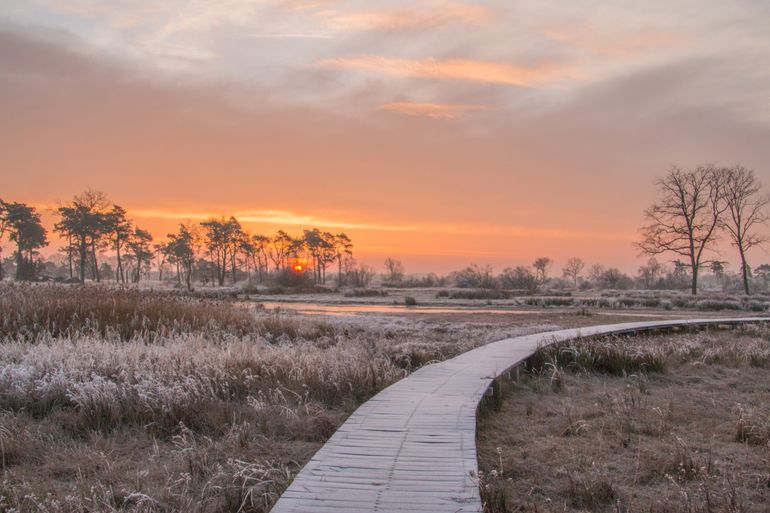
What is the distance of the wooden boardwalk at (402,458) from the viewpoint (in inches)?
154

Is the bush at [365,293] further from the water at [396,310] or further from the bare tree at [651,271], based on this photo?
the bare tree at [651,271]

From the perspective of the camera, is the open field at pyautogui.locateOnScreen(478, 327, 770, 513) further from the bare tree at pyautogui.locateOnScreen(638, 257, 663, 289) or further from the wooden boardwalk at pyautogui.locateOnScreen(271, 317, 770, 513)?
the bare tree at pyautogui.locateOnScreen(638, 257, 663, 289)

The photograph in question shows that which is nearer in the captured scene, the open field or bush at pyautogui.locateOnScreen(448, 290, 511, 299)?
the open field

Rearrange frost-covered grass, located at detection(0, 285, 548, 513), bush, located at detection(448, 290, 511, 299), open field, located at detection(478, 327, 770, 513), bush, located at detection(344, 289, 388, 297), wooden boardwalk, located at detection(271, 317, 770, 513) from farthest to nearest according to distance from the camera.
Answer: bush, located at detection(344, 289, 388, 297), bush, located at detection(448, 290, 511, 299), open field, located at detection(478, 327, 770, 513), frost-covered grass, located at detection(0, 285, 548, 513), wooden boardwalk, located at detection(271, 317, 770, 513)

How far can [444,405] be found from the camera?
6.64 m

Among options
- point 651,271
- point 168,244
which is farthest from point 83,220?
point 651,271

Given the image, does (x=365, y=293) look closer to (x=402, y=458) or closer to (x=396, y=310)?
(x=396, y=310)

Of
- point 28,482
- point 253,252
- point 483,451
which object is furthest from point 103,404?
point 253,252

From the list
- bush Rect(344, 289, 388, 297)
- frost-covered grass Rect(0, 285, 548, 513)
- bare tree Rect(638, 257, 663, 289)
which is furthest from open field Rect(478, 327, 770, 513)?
bare tree Rect(638, 257, 663, 289)

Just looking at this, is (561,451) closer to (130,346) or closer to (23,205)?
(130,346)

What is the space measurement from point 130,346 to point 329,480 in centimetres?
657

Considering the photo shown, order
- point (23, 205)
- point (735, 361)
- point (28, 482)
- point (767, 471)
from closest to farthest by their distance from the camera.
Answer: point (28, 482) < point (767, 471) < point (735, 361) < point (23, 205)

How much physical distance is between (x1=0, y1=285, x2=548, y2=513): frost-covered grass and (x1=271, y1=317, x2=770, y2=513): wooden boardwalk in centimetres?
53

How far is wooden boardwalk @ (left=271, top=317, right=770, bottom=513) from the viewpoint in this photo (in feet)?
12.8
